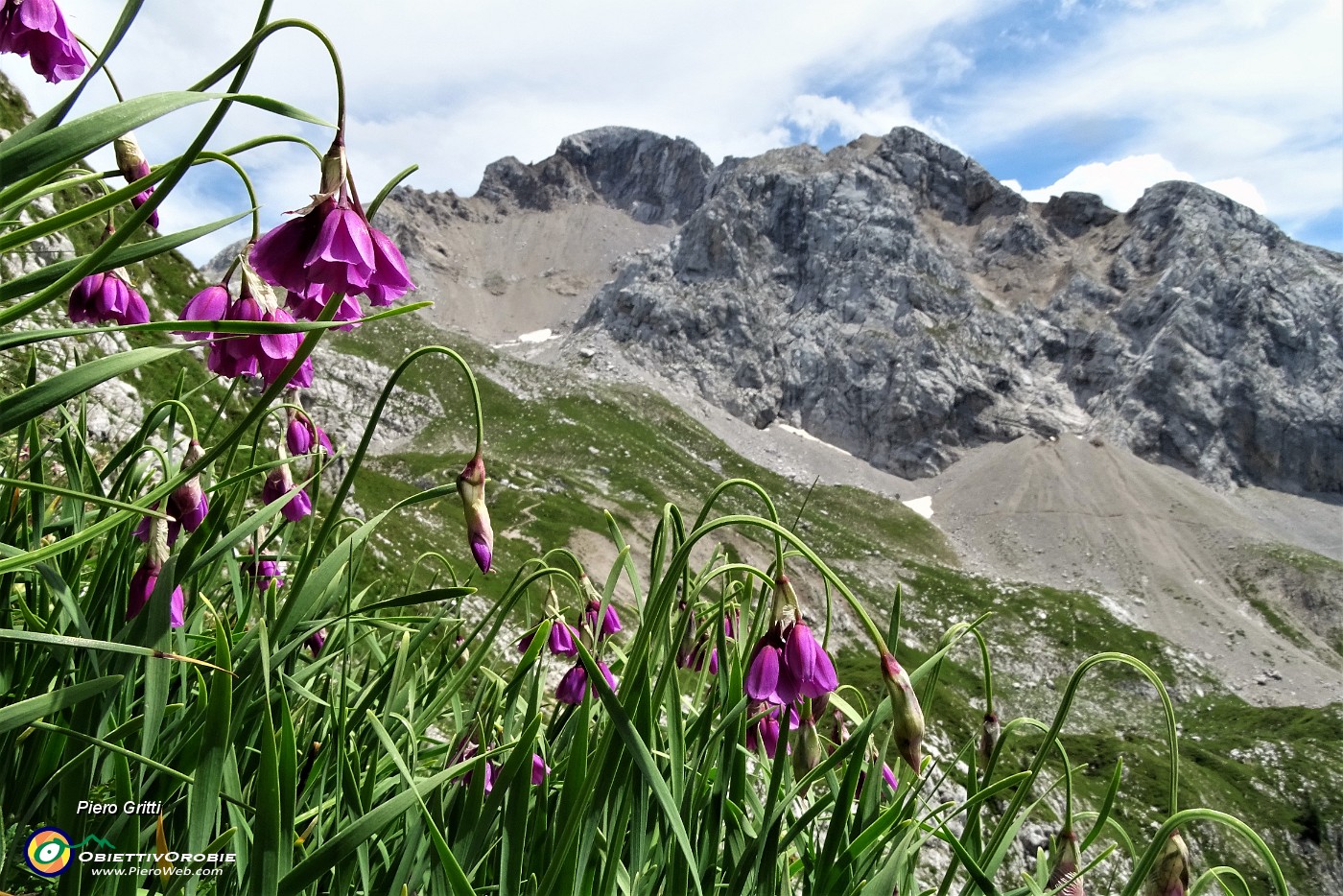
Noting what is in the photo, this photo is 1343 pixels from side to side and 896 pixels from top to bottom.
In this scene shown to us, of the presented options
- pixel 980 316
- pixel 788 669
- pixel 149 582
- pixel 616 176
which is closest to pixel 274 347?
pixel 149 582

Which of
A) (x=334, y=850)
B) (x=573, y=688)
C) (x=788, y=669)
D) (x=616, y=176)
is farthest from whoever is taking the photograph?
(x=616, y=176)

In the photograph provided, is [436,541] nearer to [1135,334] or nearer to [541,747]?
[541,747]

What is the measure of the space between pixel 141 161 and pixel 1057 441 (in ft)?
388

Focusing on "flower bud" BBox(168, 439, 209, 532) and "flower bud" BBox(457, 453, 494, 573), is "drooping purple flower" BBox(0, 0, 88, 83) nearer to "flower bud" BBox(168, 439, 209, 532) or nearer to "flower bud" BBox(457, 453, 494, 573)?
"flower bud" BBox(168, 439, 209, 532)

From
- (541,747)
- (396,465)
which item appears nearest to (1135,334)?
(396,465)

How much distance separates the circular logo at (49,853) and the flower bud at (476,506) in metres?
1.23

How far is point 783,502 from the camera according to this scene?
79.1m

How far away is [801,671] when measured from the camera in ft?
6.33

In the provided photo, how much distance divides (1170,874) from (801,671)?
3.16ft

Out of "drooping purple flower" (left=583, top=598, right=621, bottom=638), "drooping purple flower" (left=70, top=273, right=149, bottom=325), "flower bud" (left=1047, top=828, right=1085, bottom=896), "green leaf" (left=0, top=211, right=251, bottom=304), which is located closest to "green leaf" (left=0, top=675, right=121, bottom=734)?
"green leaf" (left=0, top=211, right=251, bottom=304)

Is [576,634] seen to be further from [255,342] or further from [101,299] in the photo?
[101,299]

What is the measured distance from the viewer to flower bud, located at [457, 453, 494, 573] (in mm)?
1902

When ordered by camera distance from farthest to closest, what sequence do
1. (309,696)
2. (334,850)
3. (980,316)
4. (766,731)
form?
(980,316)
(766,731)
(309,696)
(334,850)

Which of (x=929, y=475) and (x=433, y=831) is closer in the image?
(x=433, y=831)
